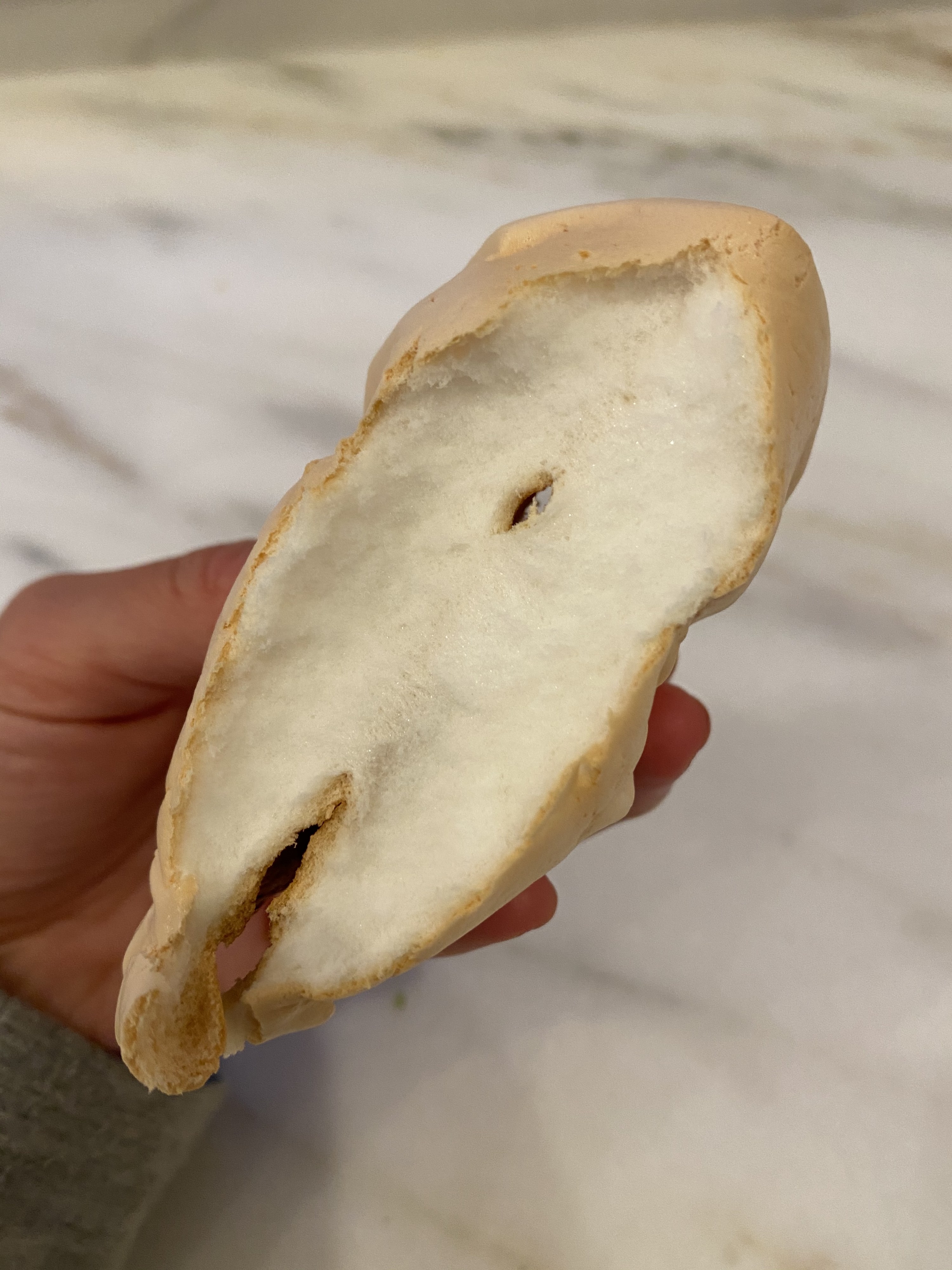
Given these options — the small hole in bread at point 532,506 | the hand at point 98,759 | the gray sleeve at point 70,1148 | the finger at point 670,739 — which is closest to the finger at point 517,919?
the hand at point 98,759

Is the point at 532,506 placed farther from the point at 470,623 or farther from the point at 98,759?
the point at 98,759

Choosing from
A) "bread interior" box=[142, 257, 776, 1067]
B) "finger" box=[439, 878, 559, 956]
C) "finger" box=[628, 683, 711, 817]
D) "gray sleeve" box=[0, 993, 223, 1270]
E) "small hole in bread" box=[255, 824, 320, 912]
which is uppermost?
"bread interior" box=[142, 257, 776, 1067]

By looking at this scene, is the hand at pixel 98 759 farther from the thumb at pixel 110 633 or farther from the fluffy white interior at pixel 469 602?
the fluffy white interior at pixel 469 602

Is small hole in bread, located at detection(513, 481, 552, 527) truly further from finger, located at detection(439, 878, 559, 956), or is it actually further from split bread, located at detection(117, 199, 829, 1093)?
finger, located at detection(439, 878, 559, 956)

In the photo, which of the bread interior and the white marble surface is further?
the white marble surface

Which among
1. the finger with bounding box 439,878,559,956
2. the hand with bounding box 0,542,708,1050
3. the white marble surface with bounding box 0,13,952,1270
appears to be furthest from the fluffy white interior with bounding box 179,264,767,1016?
the white marble surface with bounding box 0,13,952,1270
